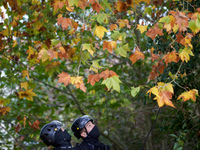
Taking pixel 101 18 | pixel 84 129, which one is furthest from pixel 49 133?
pixel 101 18

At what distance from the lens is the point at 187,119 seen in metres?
3.71

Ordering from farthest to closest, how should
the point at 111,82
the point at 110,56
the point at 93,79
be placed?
the point at 110,56 → the point at 93,79 → the point at 111,82

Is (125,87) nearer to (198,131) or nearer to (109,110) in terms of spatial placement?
(109,110)

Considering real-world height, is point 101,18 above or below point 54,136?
above

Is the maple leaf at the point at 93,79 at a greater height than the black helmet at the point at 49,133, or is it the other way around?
the maple leaf at the point at 93,79

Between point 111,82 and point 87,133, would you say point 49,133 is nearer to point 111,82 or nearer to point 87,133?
point 87,133

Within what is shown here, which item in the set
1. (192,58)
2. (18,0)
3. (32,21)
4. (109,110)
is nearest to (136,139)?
(109,110)

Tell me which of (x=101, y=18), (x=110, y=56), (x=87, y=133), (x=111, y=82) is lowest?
(x=87, y=133)

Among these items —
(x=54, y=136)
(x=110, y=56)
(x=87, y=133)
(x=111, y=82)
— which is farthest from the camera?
(x=110, y=56)

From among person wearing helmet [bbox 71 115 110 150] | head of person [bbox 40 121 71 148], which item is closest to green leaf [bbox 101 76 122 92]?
person wearing helmet [bbox 71 115 110 150]

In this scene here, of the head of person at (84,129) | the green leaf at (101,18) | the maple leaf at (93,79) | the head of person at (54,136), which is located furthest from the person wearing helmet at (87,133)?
the green leaf at (101,18)

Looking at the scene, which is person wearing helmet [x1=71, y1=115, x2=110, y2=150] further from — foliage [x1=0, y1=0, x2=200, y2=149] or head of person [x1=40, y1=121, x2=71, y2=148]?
foliage [x1=0, y1=0, x2=200, y2=149]

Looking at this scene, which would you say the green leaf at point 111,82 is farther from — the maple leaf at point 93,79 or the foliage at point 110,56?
the maple leaf at point 93,79

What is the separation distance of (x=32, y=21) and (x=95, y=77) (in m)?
1.86
